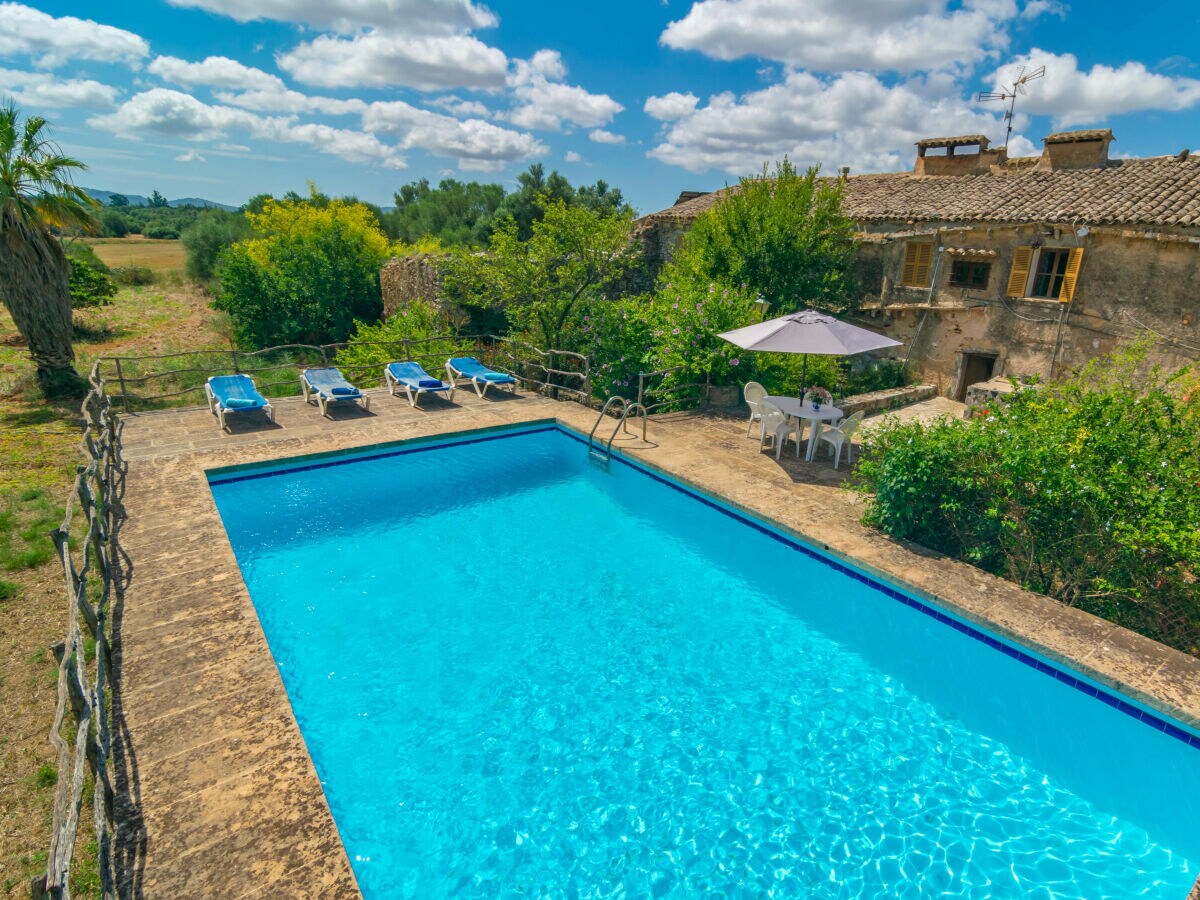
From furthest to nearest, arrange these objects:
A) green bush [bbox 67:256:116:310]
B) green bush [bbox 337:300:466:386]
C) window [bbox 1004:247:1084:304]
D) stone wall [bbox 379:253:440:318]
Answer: green bush [bbox 67:256:116:310], stone wall [bbox 379:253:440:318], green bush [bbox 337:300:466:386], window [bbox 1004:247:1084:304]

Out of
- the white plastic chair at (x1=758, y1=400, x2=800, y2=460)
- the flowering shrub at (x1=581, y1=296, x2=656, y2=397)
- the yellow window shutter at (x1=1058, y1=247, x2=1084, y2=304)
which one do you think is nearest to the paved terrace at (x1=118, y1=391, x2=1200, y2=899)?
the white plastic chair at (x1=758, y1=400, x2=800, y2=460)

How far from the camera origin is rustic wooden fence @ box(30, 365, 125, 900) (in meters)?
2.91

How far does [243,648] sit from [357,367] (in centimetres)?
1229

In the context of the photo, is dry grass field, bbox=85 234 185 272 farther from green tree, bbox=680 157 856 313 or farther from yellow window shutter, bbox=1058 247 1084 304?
yellow window shutter, bbox=1058 247 1084 304

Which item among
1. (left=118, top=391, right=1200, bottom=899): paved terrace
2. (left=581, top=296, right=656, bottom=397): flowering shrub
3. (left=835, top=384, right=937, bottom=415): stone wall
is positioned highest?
(left=581, top=296, right=656, bottom=397): flowering shrub

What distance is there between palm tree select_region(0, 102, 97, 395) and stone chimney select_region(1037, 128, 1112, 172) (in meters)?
23.7

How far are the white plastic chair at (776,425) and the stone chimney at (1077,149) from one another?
45.3 feet

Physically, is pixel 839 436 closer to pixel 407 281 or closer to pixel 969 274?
pixel 969 274

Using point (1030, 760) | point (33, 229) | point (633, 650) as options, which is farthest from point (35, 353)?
point (1030, 760)

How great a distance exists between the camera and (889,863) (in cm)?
420

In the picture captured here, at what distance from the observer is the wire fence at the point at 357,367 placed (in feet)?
42.4

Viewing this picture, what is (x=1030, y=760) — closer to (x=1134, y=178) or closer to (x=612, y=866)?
(x=612, y=866)

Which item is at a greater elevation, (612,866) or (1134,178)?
(1134,178)

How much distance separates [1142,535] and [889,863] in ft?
13.3
